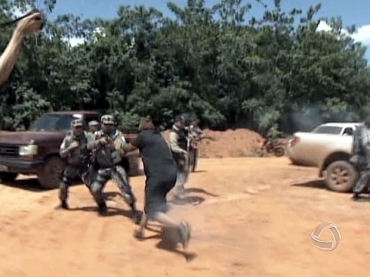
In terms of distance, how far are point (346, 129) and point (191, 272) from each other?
8.16m

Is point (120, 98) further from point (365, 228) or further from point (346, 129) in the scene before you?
point (365, 228)

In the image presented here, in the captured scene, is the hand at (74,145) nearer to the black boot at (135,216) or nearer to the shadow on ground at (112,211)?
the shadow on ground at (112,211)

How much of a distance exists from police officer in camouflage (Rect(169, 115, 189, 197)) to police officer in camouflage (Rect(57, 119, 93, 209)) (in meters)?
1.48

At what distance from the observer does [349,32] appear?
37.5 metres

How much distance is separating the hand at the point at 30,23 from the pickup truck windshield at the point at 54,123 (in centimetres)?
1120

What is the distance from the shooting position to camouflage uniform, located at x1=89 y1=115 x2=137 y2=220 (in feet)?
32.1

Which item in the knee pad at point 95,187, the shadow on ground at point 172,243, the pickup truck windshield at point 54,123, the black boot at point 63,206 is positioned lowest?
the shadow on ground at point 172,243

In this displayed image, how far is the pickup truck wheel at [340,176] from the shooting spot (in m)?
12.7

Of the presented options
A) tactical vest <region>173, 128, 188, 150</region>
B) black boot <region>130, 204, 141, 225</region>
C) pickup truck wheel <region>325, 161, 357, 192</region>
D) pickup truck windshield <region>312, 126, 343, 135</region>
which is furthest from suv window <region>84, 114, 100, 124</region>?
pickup truck wheel <region>325, 161, 357, 192</region>

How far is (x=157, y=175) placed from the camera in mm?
7945

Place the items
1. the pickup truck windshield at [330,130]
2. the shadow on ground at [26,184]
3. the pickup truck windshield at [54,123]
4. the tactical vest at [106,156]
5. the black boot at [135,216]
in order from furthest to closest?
the pickup truck windshield at [330,130] < the pickup truck windshield at [54,123] < the shadow on ground at [26,184] < the tactical vest at [106,156] < the black boot at [135,216]

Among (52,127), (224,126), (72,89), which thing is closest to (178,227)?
(52,127)

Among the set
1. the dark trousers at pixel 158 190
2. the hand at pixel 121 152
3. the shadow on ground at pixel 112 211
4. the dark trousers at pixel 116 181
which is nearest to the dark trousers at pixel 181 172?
the shadow on ground at pixel 112 211

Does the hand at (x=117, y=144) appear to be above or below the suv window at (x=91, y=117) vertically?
below
